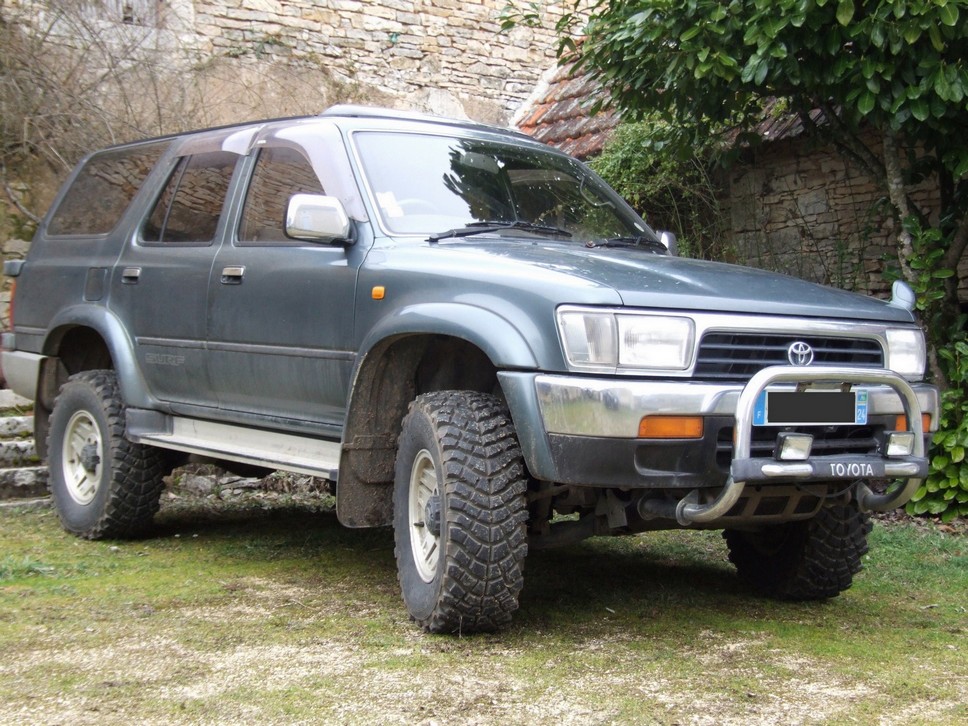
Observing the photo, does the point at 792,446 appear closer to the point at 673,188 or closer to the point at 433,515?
the point at 433,515

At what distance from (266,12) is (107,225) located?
7.28 m

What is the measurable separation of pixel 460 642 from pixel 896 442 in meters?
1.65

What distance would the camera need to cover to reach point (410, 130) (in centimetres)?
512

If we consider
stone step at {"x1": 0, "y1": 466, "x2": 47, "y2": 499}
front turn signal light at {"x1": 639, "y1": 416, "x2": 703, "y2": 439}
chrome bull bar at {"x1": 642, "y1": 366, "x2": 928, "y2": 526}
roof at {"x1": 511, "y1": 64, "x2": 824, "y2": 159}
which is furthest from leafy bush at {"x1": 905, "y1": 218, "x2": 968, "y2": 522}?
stone step at {"x1": 0, "y1": 466, "x2": 47, "y2": 499}

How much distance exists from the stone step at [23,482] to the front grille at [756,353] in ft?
16.4

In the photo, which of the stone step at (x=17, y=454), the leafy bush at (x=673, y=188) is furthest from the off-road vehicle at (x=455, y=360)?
the leafy bush at (x=673, y=188)

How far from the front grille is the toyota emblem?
0.6 inches

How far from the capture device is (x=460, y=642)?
4109 millimetres

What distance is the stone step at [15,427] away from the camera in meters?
7.74

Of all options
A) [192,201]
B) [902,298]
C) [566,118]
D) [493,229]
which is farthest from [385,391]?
[566,118]

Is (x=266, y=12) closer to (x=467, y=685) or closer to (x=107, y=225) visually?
(x=107, y=225)

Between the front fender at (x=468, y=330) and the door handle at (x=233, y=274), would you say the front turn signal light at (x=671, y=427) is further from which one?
the door handle at (x=233, y=274)

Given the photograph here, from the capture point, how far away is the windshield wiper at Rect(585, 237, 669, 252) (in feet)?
16.4

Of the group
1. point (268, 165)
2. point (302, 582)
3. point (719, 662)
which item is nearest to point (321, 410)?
point (302, 582)
